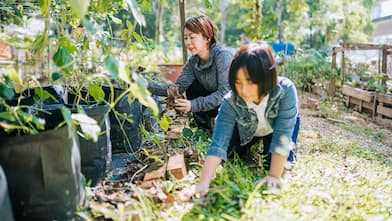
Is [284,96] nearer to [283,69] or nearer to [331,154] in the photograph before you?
[331,154]

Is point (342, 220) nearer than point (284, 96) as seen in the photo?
Yes

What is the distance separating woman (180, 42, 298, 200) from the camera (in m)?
1.53

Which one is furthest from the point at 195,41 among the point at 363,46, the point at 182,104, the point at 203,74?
the point at 363,46

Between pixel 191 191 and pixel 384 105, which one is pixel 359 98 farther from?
pixel 191 191

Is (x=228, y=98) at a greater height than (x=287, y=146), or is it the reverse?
(x=228, y=98)

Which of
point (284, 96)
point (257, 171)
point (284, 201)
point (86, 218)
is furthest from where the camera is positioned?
point (257, 171)

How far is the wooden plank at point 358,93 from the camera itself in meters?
4.31

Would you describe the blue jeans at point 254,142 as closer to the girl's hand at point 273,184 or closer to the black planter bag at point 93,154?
the girl's hand at point 273,184

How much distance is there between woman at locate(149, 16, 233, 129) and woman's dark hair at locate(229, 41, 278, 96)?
75 cm

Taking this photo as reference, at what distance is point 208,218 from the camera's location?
1.40 metres

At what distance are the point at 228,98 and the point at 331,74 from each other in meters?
4.29

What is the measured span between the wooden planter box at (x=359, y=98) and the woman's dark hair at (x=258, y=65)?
311 cm

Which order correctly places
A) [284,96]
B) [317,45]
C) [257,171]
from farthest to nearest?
[317,45] < [257,171] < [284,96]

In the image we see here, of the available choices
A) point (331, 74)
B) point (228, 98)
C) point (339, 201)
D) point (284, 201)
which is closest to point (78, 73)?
point (228, 98)
